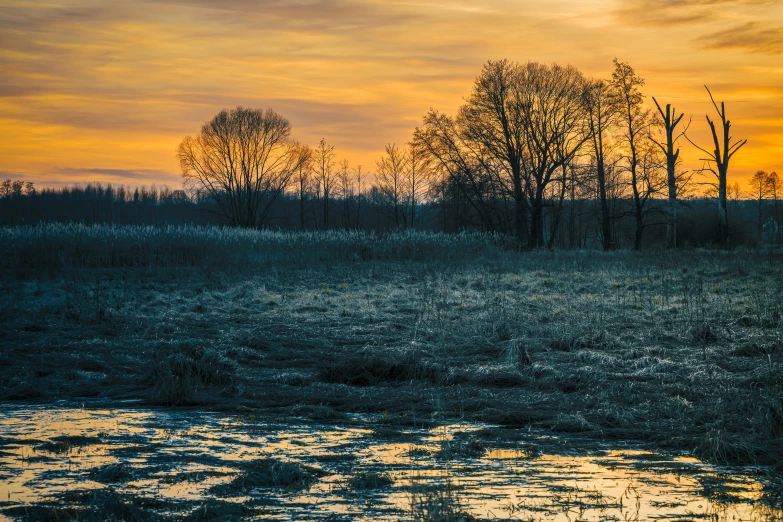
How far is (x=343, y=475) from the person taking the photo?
516 cm

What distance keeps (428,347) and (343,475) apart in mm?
5289

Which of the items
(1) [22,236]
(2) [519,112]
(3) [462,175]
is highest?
(2) [519,112]

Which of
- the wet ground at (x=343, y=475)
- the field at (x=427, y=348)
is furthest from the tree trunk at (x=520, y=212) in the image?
the wet ground at (x=343, y=475)

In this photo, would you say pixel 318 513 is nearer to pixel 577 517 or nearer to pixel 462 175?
pixel 577 517

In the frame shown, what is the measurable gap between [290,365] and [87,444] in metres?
3.98

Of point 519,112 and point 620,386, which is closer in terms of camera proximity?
point 620,386

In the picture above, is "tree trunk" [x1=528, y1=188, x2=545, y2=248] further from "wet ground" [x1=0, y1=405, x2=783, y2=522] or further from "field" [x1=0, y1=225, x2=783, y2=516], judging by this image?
"wet ground" [x1=0, y1=405, x2=783, y2=522]

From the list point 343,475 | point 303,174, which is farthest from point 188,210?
point 343,475

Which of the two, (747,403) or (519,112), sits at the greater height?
(519,112)

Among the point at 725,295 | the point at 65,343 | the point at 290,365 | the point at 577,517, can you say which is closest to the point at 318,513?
the point at 577,517

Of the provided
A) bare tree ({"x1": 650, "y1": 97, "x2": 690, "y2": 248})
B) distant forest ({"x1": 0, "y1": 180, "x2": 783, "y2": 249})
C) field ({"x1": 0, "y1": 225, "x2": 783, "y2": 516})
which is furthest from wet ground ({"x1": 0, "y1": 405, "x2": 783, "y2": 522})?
distant forest ({"x1": 0, "y1": 180, "x2": 783, "y2": 249})

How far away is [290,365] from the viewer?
9750mm

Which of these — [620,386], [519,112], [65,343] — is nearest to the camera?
[620,386]

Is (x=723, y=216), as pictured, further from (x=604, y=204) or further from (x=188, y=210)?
(x=188, y=210)
